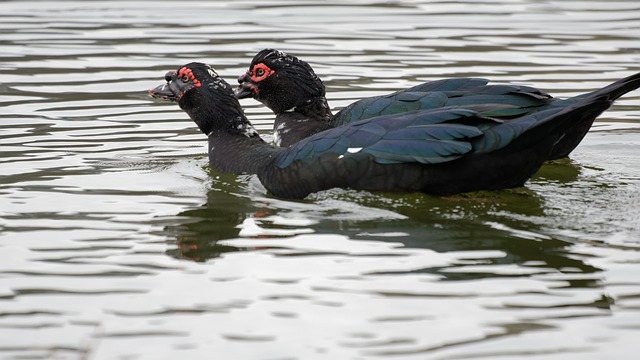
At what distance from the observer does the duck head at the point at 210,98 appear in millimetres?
10539

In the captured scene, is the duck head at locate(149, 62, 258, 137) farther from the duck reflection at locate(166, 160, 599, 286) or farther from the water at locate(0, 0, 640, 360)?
the duck reflection at locate(166, 160, 599, 286)

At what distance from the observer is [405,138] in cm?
882

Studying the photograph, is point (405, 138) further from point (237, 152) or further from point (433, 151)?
point (237, 152)

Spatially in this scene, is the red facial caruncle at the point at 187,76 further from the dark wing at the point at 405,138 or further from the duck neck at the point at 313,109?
the dark wing at the point at 405,138

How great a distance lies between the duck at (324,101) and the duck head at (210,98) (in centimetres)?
75

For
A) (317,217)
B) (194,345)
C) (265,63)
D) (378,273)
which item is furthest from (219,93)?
(194,345)

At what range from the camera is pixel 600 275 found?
698 cm

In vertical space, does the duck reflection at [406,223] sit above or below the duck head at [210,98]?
below

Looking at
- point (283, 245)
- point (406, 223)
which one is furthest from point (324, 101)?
point (283, 245)

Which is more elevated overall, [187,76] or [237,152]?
[187,76]

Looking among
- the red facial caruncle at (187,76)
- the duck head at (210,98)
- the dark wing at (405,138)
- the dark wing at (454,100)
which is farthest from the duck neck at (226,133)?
the dark wing at (405,138)

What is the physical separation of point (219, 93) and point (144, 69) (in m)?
4.88

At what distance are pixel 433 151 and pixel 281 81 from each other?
9.88 ft

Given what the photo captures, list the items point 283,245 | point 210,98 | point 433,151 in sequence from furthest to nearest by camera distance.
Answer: point 210,98, point 433,151, point 283,245
